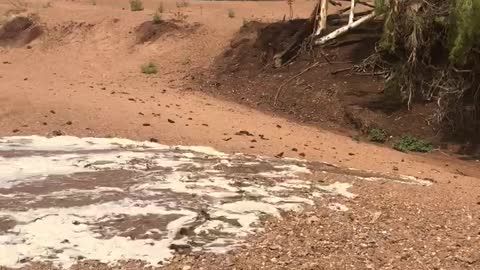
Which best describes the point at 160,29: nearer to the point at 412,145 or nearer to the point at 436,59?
the point at 436,59

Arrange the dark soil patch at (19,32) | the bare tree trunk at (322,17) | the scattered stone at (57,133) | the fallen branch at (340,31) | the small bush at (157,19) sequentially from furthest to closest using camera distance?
1. the dark soil patch at (19,32)
2. the small bush at (157,19)
3. the bare tree trunk at (322,17)
4. the fallen branch at (340,31)
5. the scattered stone at (57,133)

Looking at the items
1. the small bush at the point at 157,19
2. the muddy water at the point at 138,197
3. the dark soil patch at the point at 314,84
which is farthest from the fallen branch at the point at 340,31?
the muddy water at the point at 138,197

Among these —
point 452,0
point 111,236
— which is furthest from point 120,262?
point 452,0

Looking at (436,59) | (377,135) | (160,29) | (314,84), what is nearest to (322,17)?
(314,84)

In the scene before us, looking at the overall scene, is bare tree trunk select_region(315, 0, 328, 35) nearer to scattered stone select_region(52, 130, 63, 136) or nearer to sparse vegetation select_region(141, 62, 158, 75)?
sparse vegetation select_region(141, 62, 158, 75)

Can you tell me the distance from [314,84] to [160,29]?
6759 millimetres

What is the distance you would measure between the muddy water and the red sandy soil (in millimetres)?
265

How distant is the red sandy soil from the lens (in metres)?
4.90

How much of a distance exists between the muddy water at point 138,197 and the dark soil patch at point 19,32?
1311 centimetres

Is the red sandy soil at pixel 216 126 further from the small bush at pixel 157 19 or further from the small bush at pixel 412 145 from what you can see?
the small bush at pixel 157 19

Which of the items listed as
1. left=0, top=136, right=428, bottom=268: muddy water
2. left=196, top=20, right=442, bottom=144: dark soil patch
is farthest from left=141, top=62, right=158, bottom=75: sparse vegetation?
left=0, top=136, right=428, bottom=268: muddy water

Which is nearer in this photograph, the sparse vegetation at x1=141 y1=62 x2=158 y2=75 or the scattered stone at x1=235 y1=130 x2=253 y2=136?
the scattered stone at x1=235 y1=130 x2=253 y2=136

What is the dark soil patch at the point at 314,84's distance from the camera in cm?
1253

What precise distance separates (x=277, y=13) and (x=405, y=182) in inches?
610
